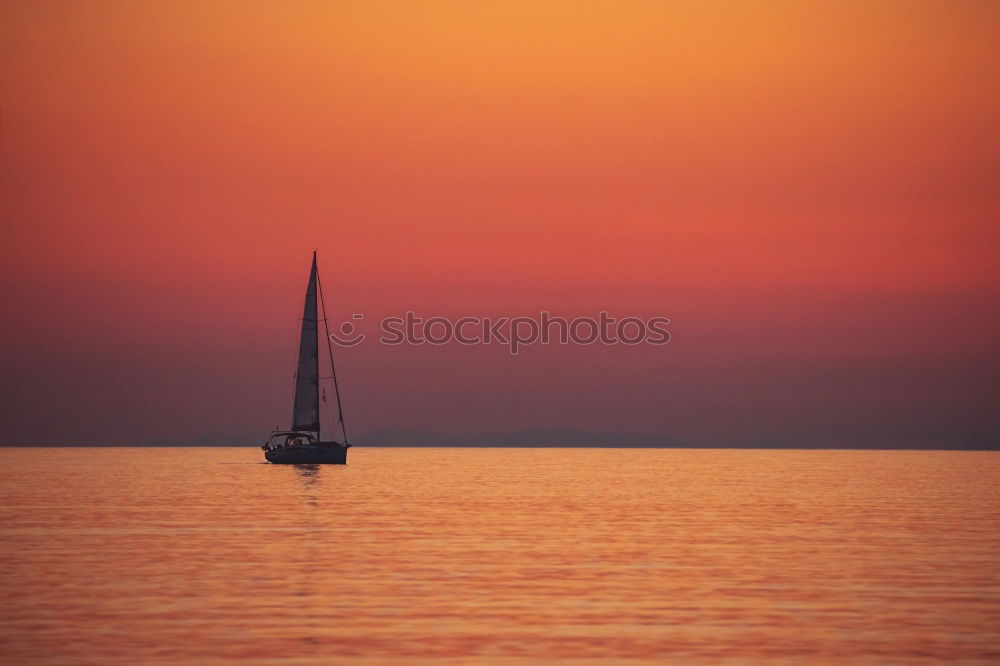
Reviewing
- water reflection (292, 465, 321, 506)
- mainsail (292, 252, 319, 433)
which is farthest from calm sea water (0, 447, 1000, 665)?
mainsail (292, 252, 319, 433)

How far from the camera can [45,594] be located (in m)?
40.6

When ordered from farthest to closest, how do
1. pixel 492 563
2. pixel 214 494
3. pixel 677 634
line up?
pixel 214 494 → pixel 492 563 → pixel 677 634

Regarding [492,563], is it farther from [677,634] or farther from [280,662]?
[280,662]

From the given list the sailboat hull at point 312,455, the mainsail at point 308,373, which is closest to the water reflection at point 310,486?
the sailboat hull at point 312,455

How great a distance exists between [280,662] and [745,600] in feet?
55.3

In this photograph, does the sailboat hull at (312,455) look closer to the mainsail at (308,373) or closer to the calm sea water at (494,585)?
the mainsail at (308,373)

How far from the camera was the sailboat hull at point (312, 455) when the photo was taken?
469 feet

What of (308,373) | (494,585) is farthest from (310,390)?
(494,585)

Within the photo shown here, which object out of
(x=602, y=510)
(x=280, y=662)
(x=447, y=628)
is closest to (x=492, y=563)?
(x=447, y=628)

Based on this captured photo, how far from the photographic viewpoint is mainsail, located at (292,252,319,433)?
5527 inches

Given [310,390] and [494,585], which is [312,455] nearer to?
[310,390]

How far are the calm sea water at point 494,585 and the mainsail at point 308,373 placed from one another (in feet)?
178

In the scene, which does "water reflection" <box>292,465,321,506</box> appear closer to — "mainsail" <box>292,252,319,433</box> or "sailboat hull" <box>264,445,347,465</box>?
"sailboat hull" <box>264,445,347,465</box>

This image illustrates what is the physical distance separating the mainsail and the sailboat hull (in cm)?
320
